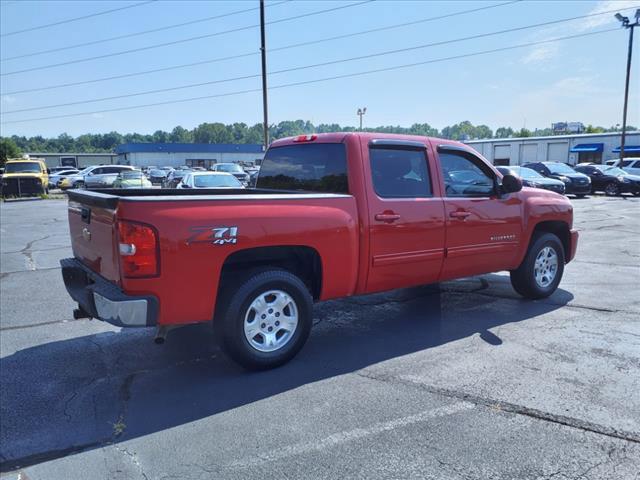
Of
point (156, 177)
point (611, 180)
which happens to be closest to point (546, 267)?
point (611, 180)

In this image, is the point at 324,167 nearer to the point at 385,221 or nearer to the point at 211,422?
the point at 385,221

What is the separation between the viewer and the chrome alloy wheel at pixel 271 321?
4074 mm

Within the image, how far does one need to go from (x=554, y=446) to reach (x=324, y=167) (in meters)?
3.09

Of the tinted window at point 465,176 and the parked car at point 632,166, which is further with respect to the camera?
the parked car at point 632,166

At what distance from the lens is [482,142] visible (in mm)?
56031

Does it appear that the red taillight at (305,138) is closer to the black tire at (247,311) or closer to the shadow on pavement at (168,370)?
the black tire at (247,311)

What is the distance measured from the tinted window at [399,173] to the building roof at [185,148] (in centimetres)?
8534

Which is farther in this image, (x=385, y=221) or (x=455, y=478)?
(x=385, y=221)

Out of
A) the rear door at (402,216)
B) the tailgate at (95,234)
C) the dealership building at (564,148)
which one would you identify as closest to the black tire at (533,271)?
the rear door at (402,216)

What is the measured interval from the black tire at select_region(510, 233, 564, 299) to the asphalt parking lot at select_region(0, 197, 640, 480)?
0.64 feet

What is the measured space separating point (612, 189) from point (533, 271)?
76.9 ft

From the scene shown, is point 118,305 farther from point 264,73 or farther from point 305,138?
point 264,73

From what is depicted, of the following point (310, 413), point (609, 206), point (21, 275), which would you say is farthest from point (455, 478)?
point (609, 206)

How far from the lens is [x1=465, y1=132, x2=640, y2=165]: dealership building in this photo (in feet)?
149
